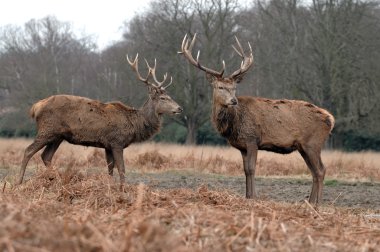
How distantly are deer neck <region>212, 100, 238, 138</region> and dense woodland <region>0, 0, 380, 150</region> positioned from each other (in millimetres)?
22835

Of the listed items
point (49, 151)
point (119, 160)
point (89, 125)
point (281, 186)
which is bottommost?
point (281, 186)

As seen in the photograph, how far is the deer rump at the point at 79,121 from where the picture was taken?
42.8ft

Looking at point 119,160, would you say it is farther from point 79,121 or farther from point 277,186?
point 277,186

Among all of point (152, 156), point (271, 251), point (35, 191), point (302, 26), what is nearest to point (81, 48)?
point (302, 26)

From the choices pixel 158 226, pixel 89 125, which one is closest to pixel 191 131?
pixel 89 125

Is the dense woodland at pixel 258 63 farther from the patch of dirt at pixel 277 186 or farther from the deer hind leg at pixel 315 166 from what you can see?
the deer hind leg at pixel 315 166

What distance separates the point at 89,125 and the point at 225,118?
300cm

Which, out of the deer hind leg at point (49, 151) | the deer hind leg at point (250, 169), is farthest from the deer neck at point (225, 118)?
the deer hind leg at point (49, 151)

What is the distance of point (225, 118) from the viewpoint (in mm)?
11984

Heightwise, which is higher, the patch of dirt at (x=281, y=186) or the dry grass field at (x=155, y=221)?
the dry grass field at (x=155, y=221)

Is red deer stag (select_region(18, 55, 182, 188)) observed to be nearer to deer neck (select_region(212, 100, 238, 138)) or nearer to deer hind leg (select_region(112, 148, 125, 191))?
deer hind leg (select_region(112, 148, 125, 191))

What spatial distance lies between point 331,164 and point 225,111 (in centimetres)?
958

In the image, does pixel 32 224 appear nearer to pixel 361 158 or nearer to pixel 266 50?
pixel 361 158

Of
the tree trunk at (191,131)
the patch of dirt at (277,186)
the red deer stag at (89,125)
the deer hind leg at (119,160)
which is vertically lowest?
the tree trunk at (191,131)
